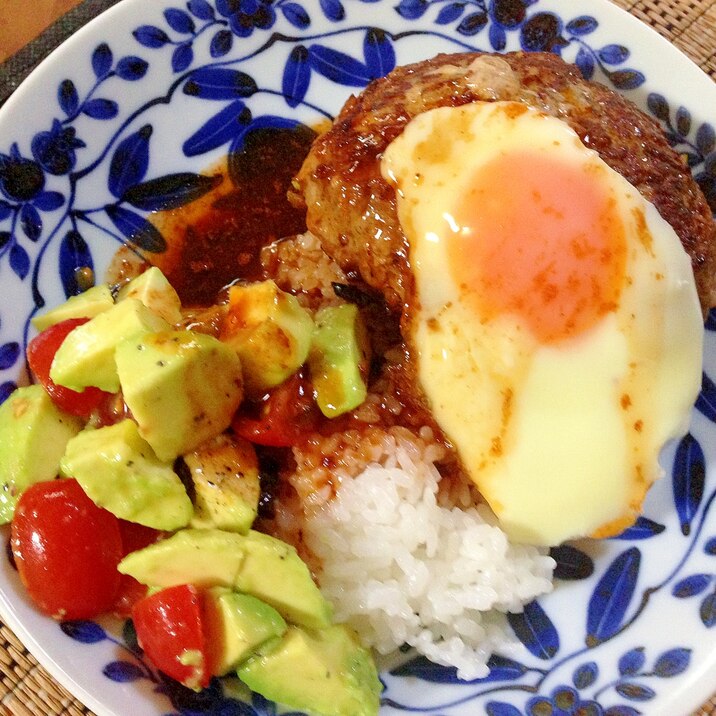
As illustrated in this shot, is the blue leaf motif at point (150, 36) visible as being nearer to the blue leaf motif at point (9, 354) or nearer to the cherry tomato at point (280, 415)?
the blue leaf motif at point (9, 354)

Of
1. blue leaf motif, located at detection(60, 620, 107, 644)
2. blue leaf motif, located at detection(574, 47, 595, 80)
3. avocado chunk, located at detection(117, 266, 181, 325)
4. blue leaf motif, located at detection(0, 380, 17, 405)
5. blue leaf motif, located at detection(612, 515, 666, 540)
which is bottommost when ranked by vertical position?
blue leaf motif, located at detection(60, 620, 107, 644)

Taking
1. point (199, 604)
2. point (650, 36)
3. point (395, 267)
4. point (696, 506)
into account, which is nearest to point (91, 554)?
point (199, 604)

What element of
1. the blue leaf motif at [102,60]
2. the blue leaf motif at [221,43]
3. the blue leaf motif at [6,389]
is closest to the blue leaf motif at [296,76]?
the blue leaf motif at [221,43]

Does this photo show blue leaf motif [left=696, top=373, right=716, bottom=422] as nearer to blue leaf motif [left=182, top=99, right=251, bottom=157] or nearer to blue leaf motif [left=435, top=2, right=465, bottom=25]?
blue leaf motif [left=435, top=2, right=465, bottom=25]

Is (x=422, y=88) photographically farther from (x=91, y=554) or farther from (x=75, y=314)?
(x=91, y=554)

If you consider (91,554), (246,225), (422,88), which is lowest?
(91,554)

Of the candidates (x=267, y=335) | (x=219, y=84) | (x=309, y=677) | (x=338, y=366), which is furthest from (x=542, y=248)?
(x=219, y=84)

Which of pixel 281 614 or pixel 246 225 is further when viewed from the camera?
pixel 246 225

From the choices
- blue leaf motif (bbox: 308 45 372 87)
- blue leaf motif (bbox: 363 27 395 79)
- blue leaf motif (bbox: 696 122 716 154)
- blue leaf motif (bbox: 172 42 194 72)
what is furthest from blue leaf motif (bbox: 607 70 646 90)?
blue leaf motif (bbox: 172 42 194 72)
